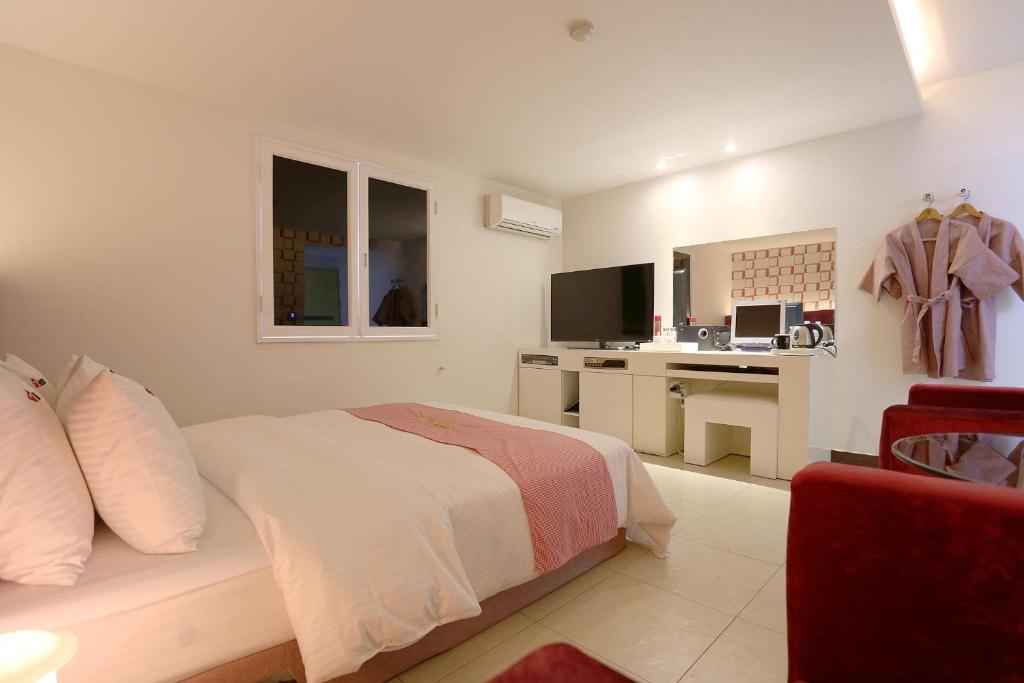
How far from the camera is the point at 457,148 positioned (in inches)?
152

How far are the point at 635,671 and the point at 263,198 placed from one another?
3.36 metres

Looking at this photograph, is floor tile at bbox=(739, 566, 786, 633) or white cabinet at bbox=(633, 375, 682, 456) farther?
white cabinet at bbox=(633, 375, 682, 456)

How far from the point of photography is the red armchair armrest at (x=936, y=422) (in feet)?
6.30

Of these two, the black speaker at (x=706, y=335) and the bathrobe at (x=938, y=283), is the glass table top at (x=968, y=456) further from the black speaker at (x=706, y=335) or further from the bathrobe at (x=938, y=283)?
the black speaker at (x=706, y=335)

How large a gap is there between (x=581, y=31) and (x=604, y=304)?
262 centimetres

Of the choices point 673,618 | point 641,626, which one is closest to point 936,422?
point 673,618

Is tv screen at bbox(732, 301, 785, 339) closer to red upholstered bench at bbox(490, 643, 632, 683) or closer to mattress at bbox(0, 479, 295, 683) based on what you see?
red upholstered bench at bbox(490, 643, 632, 683)

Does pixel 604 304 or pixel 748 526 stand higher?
pixel 604 304

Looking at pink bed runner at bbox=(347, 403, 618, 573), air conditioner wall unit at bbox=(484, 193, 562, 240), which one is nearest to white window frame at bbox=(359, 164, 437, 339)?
air conditioner wall unit at bbox=(484, 193, 562, 240)

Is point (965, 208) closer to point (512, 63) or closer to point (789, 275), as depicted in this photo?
point (789, 275)

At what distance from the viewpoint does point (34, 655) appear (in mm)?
704

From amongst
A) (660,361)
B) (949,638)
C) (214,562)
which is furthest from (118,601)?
(660,361)

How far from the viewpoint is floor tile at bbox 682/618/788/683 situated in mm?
1430

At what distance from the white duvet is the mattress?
8cm
